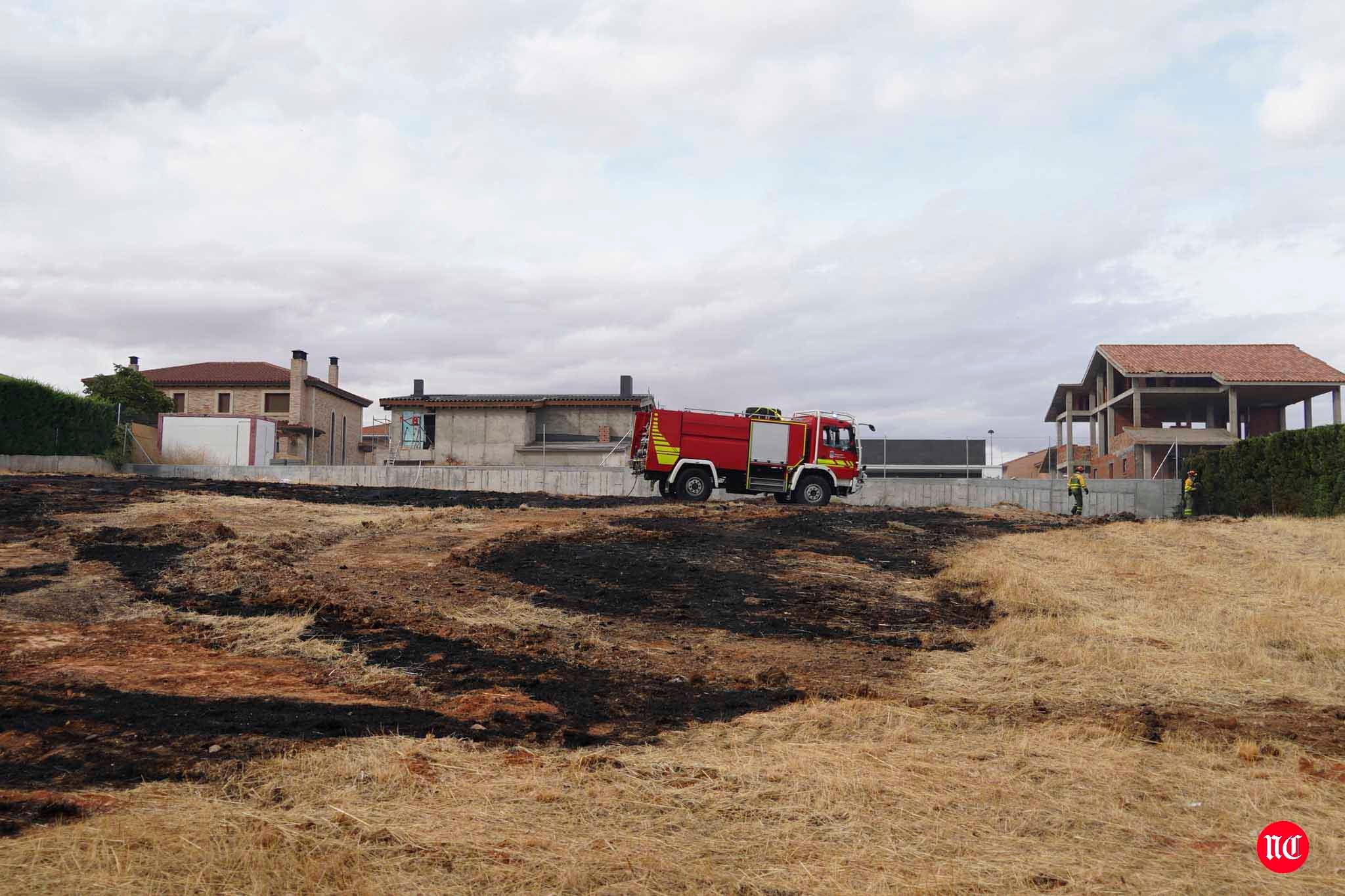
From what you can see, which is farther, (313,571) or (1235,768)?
(313,571)

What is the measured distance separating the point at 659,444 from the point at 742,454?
7.49ft

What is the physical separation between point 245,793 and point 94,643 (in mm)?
5226


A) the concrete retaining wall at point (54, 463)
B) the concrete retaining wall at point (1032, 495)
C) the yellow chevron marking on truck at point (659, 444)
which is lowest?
the concrete retaining wall at point (1032, 495)

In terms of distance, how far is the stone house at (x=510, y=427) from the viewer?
152 feet

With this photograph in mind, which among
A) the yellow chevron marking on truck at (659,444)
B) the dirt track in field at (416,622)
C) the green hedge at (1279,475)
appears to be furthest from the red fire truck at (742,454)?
the green hedge at (1279,475)

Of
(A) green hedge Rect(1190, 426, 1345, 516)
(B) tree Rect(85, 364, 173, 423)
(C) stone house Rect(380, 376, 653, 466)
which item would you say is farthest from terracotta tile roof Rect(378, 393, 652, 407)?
(A) green hedge Rect(1190, 426, 1345, 516)

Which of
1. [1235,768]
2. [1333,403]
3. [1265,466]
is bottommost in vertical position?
[1235,768]

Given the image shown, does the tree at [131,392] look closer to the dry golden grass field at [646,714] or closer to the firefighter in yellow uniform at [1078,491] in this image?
the dry golden grass field at [646,714]

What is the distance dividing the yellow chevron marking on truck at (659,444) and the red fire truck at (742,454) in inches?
0.7

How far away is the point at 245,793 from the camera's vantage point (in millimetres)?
4625

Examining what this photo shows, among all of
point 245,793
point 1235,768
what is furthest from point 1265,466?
point 245,793

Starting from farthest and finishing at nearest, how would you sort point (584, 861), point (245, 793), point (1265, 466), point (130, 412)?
point (130, 412), point (1265, 466), point (245, 793), point (584, 861)

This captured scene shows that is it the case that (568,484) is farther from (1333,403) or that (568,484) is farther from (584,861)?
(1333,403)

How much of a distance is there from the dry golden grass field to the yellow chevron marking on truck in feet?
25.6
